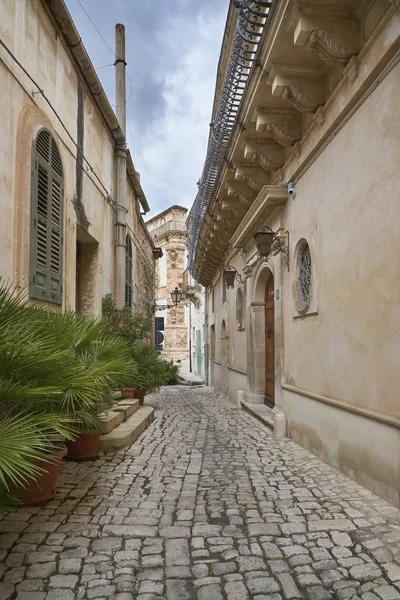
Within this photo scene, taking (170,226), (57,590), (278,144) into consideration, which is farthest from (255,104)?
(170,226)

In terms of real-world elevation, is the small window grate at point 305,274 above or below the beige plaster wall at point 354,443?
above

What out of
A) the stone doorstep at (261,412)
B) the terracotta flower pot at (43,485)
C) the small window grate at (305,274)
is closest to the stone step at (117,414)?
the terracotta flower pot at (43,485)

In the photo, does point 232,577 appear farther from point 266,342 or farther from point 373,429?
point 266,342

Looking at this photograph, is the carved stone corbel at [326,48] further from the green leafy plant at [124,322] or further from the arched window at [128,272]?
the arched window at [128,272]

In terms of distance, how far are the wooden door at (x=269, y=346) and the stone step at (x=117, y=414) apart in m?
2.49

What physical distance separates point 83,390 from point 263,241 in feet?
12.9

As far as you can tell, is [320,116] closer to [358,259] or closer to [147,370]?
[358,259]

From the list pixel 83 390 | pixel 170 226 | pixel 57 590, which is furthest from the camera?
pixel 170 226

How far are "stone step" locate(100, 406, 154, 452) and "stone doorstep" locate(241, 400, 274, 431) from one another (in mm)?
1867

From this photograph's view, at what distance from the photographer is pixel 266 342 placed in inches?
336

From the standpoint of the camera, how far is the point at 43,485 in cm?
336

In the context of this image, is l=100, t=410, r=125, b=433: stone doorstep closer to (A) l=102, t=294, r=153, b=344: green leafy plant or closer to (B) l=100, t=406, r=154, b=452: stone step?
(B) l=100, t=406, r=154, b=452: stone step

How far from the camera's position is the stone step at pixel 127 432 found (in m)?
5.11

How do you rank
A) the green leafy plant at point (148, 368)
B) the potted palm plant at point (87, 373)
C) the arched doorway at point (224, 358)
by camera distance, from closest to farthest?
the potted palm plant at point (87, 373), the green leafy plant at point (148, 368), the arched doorway at point (224, 358)
